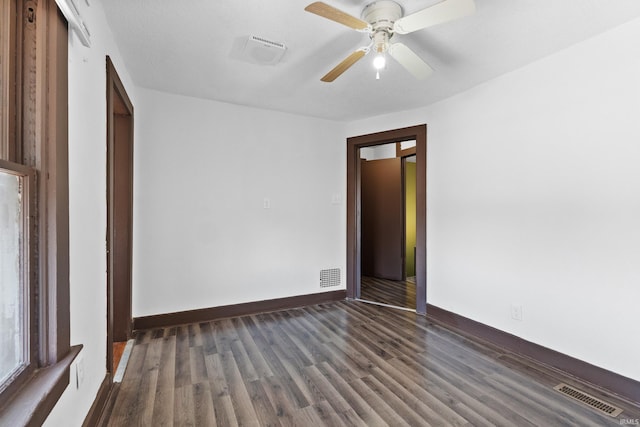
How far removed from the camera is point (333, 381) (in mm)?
2117

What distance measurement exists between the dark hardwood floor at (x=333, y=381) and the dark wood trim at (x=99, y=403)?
0.26 ft

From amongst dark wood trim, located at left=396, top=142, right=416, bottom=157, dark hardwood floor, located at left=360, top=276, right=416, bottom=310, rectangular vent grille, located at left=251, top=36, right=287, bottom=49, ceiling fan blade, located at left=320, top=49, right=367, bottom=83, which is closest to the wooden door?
dark wood trim, located at left=396, top=142, right=416, bottom=157

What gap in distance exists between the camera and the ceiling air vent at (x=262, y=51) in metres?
2.12

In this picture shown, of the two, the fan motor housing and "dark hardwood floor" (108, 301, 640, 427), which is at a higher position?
the fan motor housing

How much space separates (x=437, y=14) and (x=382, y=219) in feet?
12.8

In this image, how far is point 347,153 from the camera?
160 inches

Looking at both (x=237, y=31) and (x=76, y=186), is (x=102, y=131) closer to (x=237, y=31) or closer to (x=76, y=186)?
(x=76, y=186)

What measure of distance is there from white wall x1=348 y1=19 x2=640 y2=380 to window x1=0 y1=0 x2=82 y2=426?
291 cm

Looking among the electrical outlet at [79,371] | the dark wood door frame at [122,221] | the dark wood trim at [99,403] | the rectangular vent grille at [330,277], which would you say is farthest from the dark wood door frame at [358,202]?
the electrical outlet at [79,371]

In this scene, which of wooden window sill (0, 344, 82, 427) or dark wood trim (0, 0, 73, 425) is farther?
dark wood trim (0, 0, 73, 425)

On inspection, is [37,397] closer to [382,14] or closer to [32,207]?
[32,207]

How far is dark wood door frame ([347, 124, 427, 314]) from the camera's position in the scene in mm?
3453

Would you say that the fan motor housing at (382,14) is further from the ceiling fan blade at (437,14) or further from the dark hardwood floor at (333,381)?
the dark hardwood floor at (333,381)

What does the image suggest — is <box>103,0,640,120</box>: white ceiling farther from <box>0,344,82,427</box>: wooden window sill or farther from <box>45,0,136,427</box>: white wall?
<box>0,344,82,427</box>: wooden window sill
